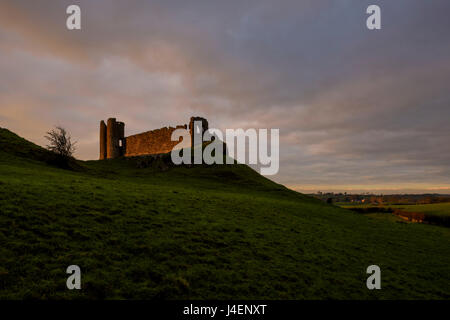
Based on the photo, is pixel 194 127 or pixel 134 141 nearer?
pixel 194 127

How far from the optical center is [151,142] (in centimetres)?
7144

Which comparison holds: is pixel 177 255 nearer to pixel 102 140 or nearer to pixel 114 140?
pixel 114 140

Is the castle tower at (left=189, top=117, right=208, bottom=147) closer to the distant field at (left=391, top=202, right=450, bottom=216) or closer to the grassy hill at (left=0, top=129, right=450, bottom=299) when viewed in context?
the grassy hill at (left=0, top=129, right=450, bottom=299)

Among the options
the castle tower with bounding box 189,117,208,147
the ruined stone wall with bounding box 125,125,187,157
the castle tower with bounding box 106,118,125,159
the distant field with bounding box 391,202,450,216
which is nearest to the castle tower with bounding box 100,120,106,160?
the castle tower with bounding box 106,118,125,159

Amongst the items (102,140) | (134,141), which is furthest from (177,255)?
(102,140)

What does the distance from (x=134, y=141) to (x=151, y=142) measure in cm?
782

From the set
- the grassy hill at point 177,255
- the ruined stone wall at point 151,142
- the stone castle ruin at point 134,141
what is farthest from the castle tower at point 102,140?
the grassy hill at point 177,255

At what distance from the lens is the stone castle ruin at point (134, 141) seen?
68.8 metres

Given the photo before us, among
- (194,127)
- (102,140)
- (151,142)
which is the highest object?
(194,127)

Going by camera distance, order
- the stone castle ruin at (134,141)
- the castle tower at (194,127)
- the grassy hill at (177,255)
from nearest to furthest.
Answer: the grassy hill at (177,255)
the castle tower at (194,127)
the stone castle ruin at (134,141)

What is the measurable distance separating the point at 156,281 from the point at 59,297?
8.05 feet

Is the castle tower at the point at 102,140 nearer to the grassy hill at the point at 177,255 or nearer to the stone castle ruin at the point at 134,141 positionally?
the stone castle ruin at the point at 134,141
